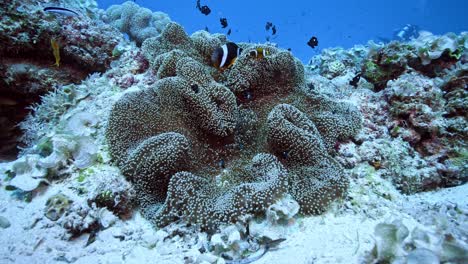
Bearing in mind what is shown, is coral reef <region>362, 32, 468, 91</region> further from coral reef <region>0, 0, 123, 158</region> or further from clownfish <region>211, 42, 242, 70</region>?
coral reef <region>0, 0, 123, 158</region>

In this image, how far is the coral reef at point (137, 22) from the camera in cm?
746

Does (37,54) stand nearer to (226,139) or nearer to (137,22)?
(137,22)

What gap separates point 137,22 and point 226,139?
5.77 meters

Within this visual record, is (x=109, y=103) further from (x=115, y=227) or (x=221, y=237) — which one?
(x=221, y=237)

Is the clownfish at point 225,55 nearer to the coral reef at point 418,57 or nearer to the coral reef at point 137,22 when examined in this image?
the coral reef at point 418,57

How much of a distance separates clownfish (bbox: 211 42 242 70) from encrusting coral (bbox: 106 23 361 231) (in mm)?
69

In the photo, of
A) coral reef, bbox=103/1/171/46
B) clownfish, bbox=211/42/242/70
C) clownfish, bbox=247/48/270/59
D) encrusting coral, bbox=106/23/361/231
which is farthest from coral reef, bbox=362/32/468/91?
coral reef, bbox=103/1/171/46

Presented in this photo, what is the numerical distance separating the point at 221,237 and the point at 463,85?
3.58 meters

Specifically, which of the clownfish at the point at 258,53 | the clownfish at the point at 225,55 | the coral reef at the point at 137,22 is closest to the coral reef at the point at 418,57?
the clownfish at the point at 258,53

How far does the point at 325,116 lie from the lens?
3342 millimetres

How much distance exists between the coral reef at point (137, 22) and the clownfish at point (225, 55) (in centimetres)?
441

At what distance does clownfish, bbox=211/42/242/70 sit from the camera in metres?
3.43

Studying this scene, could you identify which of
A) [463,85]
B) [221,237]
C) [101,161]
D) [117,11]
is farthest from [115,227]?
[117,11]

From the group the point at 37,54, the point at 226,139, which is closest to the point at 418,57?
the point at 226,139
